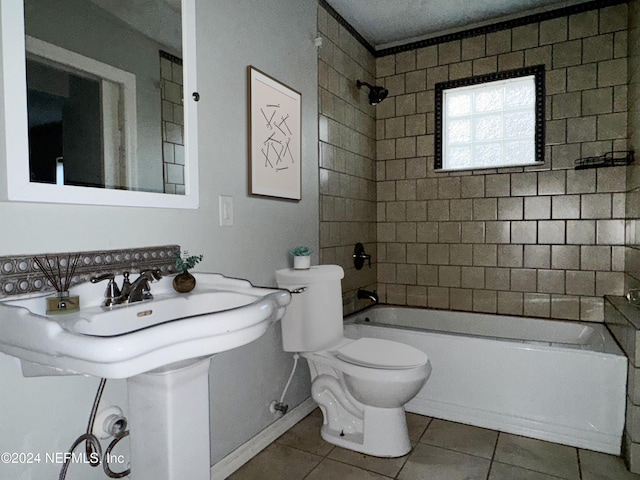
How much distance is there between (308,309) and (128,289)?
100cm

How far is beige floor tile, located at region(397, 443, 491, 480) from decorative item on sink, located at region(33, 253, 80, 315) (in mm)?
1558

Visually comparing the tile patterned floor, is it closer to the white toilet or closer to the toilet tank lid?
the white toilet

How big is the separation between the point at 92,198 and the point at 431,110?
2.67 m

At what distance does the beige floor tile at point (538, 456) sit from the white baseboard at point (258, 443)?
107 cm

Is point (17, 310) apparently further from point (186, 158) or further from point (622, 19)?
point (622, 19)

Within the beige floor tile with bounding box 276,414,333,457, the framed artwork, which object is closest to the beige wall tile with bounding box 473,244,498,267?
the framed artwork

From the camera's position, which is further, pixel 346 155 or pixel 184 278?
pixel 346 155

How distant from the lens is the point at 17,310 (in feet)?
3.18

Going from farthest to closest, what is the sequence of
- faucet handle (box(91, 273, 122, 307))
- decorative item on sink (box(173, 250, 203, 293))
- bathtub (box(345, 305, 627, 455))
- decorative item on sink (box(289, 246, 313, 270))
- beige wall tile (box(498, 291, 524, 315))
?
1. beige wall tile (box(498, 291, 524, 315))
2. decorative item on sink (box(289, 246, 313, 270))
3. bathtub (box(345, 305, 627, 455))
4. decorative item on sink (box(173, 250, 203, 293))
5. faucet handle (box(91, 273, 122, 307))

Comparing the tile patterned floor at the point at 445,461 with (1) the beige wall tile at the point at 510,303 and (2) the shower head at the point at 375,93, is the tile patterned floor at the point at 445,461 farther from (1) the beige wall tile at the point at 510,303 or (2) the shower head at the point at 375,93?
(2) the shower head at the point at 375,93

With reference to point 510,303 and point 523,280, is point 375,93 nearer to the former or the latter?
point 523,280

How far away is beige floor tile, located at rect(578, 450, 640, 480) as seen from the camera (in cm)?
180

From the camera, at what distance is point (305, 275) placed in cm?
204

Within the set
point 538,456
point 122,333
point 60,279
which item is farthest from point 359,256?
point 122,333
